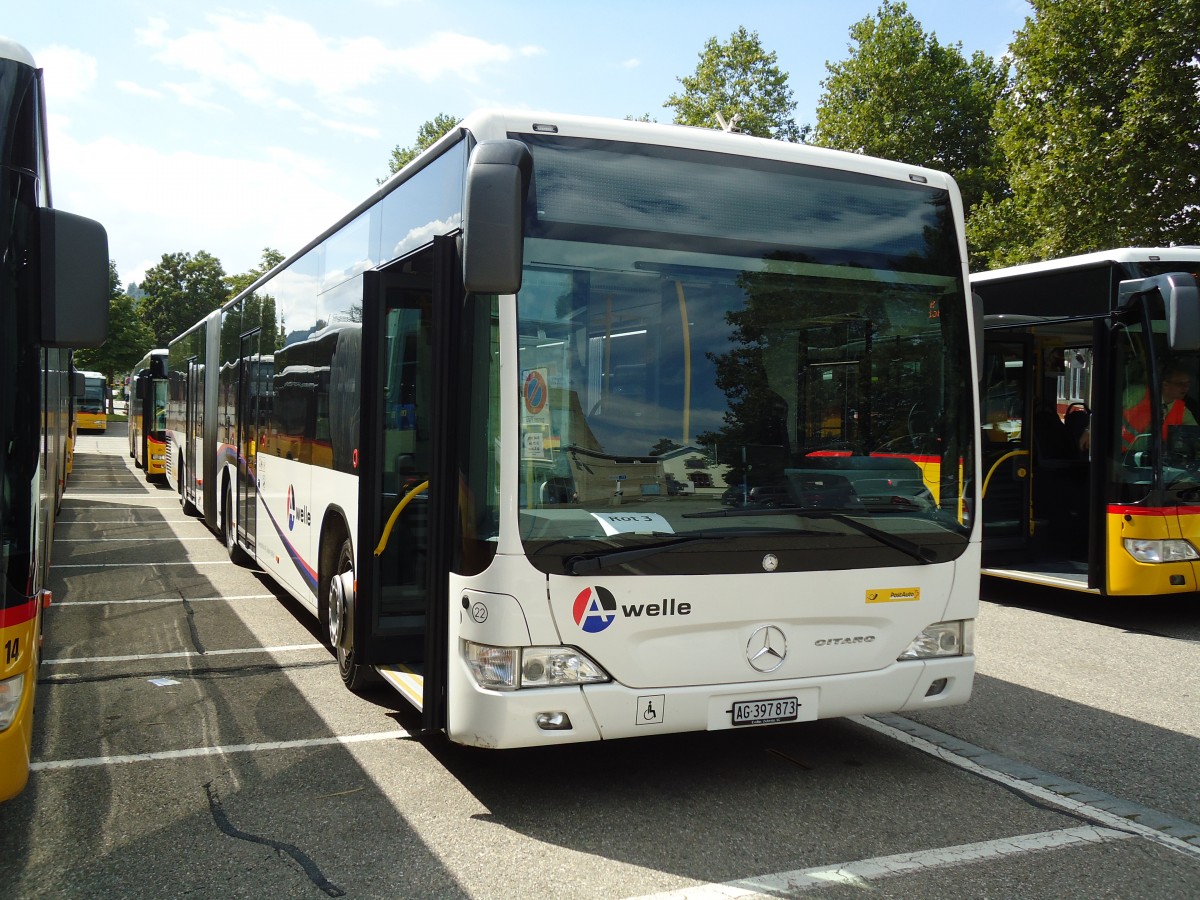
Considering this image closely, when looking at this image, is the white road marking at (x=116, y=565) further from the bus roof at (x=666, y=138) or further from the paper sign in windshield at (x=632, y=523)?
the paper sign in windshield at (x=632, y=523)

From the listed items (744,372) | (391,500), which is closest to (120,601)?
(391,500)

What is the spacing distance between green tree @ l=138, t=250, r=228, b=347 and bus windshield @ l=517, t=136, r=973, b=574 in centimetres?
7874

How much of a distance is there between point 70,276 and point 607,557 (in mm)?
2262

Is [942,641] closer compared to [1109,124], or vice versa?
[942,641]

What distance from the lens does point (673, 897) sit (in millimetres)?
3770

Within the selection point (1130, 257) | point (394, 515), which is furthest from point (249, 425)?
point (1130, 257)

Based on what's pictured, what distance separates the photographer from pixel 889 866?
4070 millimetres

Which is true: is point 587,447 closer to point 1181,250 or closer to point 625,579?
point 625,579

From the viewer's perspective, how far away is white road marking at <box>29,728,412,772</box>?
16.9 feet

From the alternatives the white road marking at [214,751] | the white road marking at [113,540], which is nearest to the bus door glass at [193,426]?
the white road marking at [113,540]

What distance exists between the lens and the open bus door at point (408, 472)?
4.63 m

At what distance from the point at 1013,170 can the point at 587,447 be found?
62.0 ft

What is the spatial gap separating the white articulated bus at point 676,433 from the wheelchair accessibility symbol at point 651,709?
1 centimetres

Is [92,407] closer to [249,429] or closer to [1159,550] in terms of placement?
[249,429]
